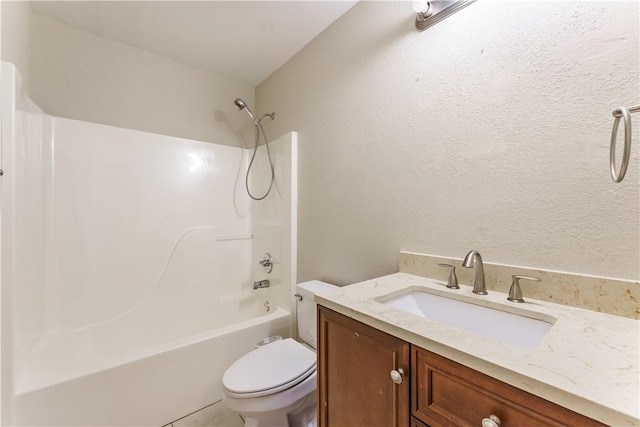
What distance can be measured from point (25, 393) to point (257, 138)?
2.13m

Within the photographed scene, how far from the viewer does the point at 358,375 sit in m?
0.75

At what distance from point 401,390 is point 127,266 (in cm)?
195

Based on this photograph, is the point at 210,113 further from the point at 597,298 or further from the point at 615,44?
the point at 597,298

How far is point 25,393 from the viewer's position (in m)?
1.05

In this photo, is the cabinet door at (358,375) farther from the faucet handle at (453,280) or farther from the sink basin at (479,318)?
the faucet handle at (453,280)

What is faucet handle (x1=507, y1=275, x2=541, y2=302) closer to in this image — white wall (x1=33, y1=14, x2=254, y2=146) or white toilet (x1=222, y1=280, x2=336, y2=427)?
white toilet (x1=222, y1=280, x2=336, y2=427)

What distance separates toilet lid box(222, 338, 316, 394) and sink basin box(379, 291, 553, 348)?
2.01ft

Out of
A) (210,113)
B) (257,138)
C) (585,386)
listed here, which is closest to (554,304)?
(585,386)

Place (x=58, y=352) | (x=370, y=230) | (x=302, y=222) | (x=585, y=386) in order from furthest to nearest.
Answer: (x=302, y=222)
(x=58, y=352)
(x=370, y=230)
(x=585, y=386)

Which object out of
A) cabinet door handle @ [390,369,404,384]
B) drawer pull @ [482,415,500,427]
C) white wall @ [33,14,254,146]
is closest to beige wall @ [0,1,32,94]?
white wall @ [33,14,254,146]

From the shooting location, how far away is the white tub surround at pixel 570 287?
Result: 687 millimetres

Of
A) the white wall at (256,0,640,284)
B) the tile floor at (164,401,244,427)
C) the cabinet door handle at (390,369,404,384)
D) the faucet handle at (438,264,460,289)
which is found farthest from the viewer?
the tile floor at (164,401,244,427)

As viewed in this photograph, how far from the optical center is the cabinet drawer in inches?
17.1

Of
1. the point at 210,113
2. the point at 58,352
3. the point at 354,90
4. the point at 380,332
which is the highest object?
the point at 210,113
